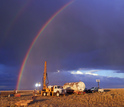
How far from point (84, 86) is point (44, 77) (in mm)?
14446

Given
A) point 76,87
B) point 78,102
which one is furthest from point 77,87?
point 78,102

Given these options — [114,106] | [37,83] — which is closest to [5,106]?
[114,106]

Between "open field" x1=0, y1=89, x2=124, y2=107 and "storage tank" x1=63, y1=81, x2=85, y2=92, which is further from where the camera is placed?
"storage tank" x1=63, y1=81, x2=85, y2=92

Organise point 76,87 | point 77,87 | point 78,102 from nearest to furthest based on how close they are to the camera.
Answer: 1. point 78,102
2. point 77,87
3. point 76,87

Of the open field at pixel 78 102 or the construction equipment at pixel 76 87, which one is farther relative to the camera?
the construction equipment at pixel 76 87

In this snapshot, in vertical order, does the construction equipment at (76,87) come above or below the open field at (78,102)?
above

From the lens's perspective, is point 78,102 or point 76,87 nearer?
point 78,102

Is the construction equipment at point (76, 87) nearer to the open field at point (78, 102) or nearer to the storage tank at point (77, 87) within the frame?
the storage tank at point (77, 87)

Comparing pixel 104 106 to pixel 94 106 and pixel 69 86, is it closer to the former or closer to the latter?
pixel 94 106

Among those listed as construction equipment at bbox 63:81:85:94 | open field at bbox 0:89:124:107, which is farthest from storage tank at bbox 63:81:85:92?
open field at bbox 0:89:124:107

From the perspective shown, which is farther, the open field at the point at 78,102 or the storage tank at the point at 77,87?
the storage tank at the point at 77,87

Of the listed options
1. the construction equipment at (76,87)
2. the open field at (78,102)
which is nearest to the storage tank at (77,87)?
the construction equipment at (76,87)

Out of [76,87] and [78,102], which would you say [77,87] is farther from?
[78,102]

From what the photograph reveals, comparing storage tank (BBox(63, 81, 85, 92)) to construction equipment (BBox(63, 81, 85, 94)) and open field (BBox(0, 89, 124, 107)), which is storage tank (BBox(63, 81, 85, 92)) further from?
open field (BBox(0, 89, 124, 107))
